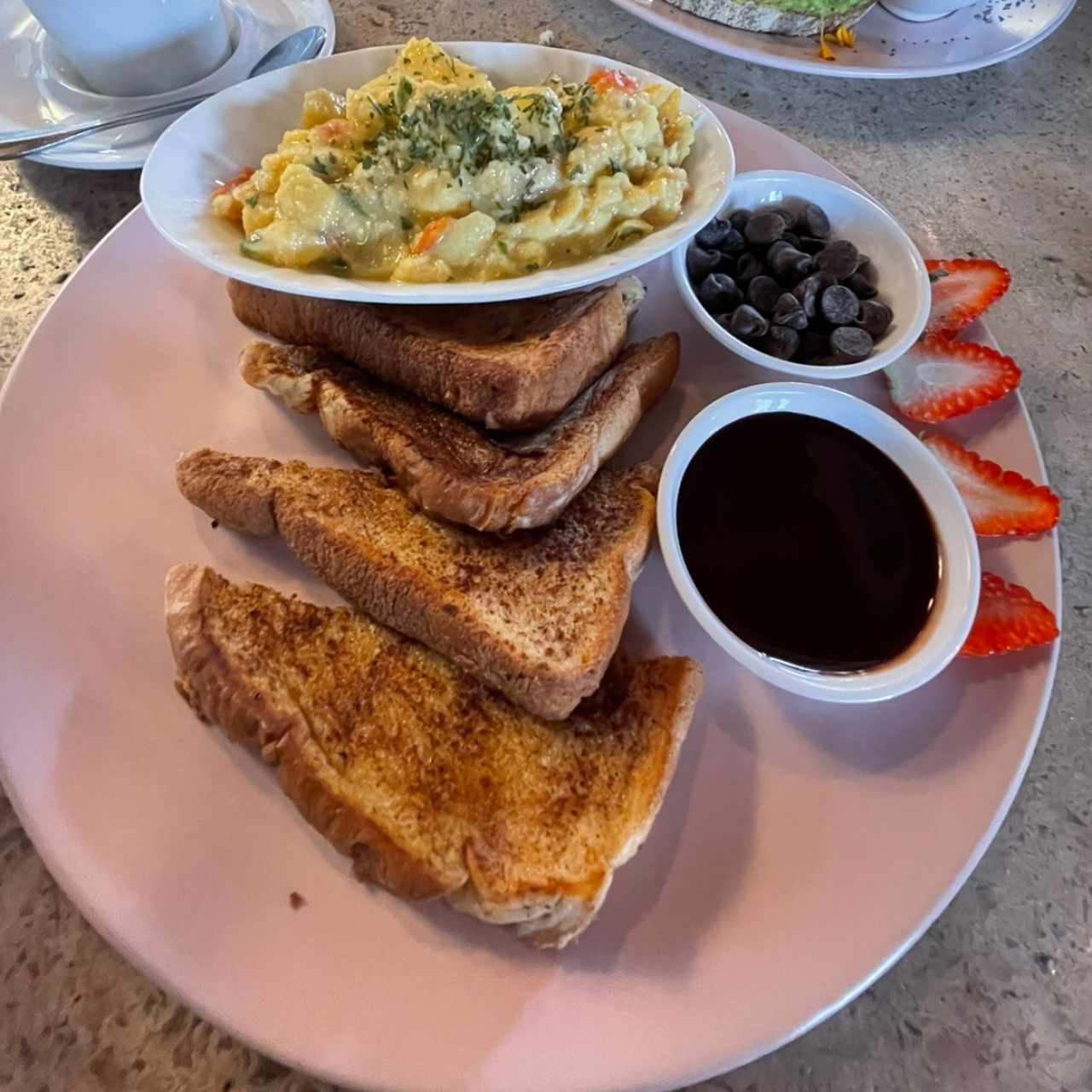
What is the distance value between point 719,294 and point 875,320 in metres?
0.35

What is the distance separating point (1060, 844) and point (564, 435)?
1.24m

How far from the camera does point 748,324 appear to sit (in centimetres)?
174

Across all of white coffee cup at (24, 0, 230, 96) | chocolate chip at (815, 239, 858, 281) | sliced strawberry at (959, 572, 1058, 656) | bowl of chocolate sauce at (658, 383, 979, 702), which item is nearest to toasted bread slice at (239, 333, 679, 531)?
bowl of chocolate sauce at (658, 383, 979, 702)

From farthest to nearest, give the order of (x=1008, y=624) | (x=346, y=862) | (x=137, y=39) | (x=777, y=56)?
(x=777, y=56) < (x=137, y=39) < (x=1008, y=624) < (x=346, y=862)

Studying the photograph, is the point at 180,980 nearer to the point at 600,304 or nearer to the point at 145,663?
the point at 145,663

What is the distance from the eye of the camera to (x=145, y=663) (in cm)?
149

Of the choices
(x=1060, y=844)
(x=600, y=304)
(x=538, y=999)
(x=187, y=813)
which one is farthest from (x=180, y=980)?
(x=1060, y=844)

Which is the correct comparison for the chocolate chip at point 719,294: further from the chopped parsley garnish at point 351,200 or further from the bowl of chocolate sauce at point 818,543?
the chopped parsley garnish at point 351,200

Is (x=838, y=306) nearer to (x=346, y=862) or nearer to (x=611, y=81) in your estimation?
(x=611, y=81)

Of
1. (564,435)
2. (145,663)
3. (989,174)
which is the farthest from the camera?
(989,174)

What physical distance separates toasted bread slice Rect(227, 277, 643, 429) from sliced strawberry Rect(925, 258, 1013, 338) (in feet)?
2.51

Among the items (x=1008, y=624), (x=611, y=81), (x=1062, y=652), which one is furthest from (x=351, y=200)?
(x=1062, y=652)

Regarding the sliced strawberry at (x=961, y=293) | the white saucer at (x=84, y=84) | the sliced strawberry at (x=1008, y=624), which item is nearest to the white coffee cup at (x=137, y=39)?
the white saucer at (x=84, y=84)

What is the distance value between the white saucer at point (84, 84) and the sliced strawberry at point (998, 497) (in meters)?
2.08
